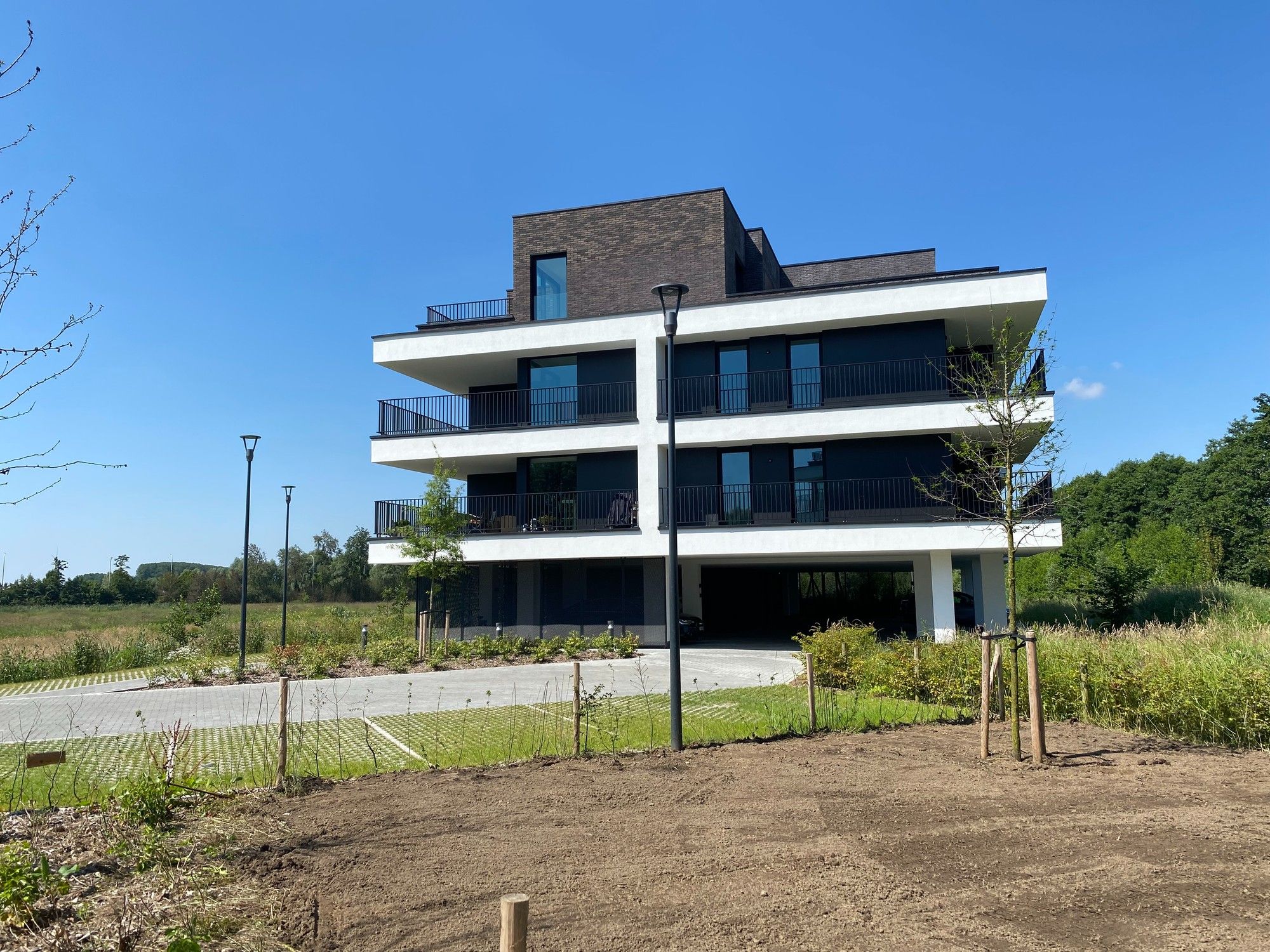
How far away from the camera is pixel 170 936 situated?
3838 mm

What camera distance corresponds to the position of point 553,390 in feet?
82.2

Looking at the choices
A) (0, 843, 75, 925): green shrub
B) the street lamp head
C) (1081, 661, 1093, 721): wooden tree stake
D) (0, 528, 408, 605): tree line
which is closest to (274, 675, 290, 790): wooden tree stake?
(0, 843, 75, 925): green shrub

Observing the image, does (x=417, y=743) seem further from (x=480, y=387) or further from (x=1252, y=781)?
(x=480, y=387)

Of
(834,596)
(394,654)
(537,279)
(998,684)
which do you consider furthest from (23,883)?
(834,596)

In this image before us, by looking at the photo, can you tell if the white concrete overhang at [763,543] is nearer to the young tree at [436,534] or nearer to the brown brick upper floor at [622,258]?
the young tree at [436,534]

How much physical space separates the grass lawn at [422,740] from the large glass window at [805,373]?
1204cm

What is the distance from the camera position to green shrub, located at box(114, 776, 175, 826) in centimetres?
572

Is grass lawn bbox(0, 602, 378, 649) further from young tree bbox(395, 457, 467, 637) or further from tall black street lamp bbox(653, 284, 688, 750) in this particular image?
tall black street lamp bbox(653, 284, 688, 750)

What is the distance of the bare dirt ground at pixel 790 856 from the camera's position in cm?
415

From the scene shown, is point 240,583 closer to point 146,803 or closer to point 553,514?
point 553,514

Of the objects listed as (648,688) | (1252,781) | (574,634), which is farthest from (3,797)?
(574,634)

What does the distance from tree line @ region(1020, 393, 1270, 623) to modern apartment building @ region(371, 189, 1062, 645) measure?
3369 millimetres

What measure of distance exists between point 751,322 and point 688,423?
10.9 ft

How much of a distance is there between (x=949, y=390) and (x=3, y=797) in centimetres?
2055
